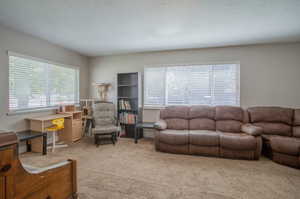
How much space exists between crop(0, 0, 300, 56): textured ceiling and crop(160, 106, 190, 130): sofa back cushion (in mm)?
1722

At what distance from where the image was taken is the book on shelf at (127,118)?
175 inches

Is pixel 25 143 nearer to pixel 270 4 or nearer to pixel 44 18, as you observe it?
pixel 44 18

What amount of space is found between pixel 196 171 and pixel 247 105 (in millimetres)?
2501

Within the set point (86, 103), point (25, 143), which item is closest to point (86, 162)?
point (25, 143)

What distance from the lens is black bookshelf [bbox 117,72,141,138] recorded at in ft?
14.9

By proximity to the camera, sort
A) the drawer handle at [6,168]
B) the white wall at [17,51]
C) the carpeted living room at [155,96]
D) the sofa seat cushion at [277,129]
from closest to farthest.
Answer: the drawer handle at [6,168] → the carpeted living room at [155,96] → the white wall at [17,51] → the sofa seat cushion at [277,129]

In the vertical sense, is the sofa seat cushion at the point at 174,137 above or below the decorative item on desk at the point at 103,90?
below

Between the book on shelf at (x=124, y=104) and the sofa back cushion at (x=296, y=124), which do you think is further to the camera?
the book on shelf at (x=124, y=104)

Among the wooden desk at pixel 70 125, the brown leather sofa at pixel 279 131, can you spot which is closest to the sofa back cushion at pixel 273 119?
the brown leather sofa at pixel 279 131

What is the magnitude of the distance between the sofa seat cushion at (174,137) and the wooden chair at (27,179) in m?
2.36

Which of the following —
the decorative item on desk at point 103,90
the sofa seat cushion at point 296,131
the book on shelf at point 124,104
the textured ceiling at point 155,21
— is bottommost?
the sofa seat cushion at point 296,131

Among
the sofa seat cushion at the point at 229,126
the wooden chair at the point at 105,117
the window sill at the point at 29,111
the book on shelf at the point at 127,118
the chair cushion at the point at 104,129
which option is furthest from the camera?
the book on shelf at the point at 127,118

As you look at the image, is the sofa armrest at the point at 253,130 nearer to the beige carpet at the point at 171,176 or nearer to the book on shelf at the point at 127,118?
the beige carpet at the point at 171,176

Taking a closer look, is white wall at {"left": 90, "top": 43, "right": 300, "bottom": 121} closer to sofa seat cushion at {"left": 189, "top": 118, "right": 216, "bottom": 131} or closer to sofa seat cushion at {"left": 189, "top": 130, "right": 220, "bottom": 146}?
sofa seat cushion at {"left": 189, "top": 118, "right": 216, "bottom": 131}
